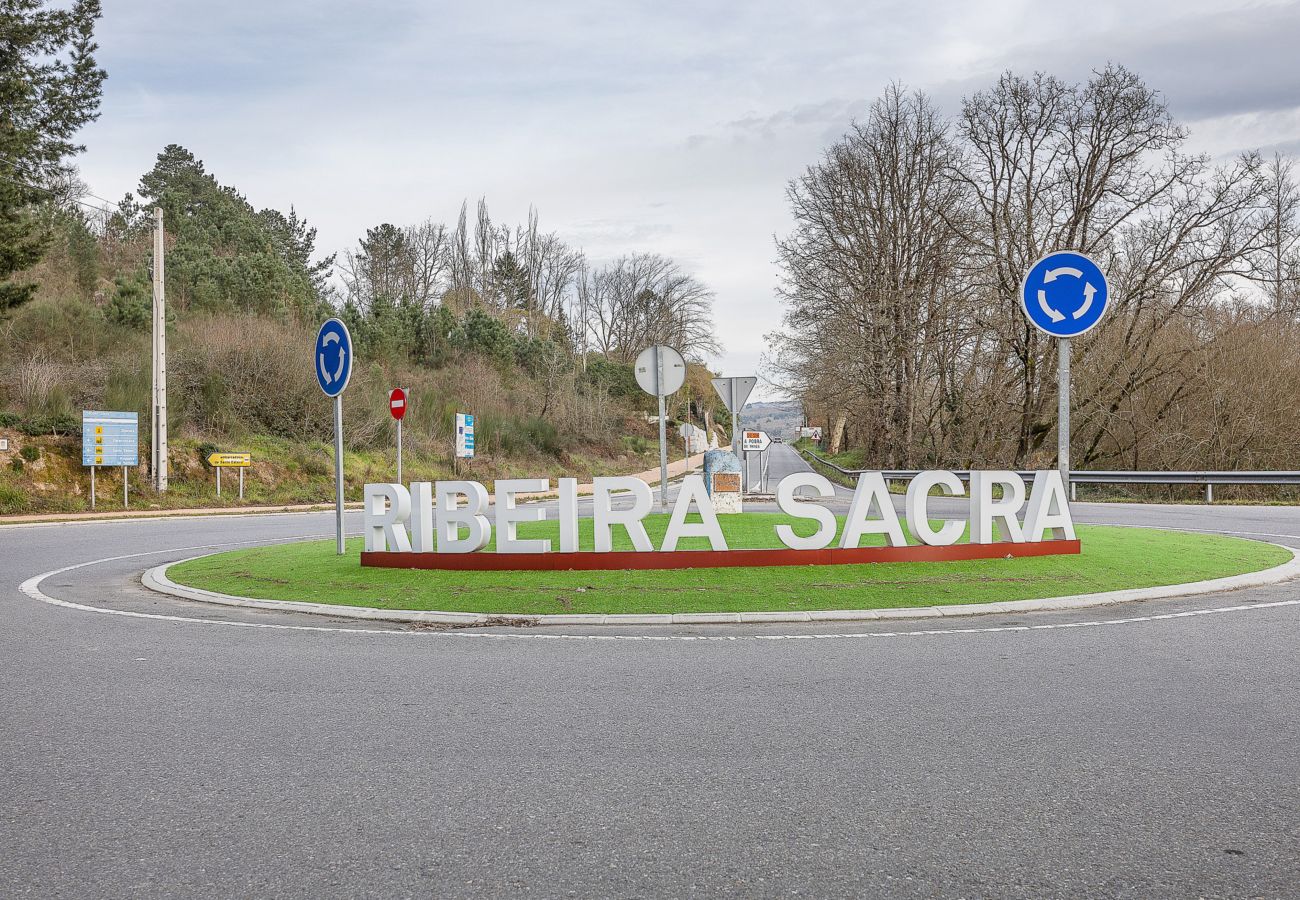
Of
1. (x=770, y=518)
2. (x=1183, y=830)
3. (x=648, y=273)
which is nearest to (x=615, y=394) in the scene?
(x=648, y=273)

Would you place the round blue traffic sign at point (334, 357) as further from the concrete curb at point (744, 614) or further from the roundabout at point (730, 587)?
the concrete curb at point (744, 614)

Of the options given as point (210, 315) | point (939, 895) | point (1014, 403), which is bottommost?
point (939, 895)

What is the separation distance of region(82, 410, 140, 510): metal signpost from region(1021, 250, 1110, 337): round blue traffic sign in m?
24.5

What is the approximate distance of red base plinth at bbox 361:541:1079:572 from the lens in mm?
11062

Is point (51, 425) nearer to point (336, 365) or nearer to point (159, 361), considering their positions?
point (159, 361)

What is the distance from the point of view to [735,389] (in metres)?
19.3

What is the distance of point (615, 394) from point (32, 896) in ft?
221

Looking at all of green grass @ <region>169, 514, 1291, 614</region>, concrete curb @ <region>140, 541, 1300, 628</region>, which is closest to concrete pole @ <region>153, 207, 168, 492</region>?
green grass @ <region>169, 514, 1291, 614</region>

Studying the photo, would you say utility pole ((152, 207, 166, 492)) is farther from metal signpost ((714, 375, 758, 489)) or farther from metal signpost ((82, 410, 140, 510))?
metal signpost ((714, 375, 758, 489))

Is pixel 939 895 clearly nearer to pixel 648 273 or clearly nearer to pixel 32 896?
pixel 32 896

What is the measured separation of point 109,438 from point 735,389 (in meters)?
18.1

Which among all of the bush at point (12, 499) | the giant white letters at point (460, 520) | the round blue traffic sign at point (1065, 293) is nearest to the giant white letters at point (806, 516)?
the round blue traffic sign at point (1065, 293)

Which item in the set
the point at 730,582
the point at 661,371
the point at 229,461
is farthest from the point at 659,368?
the point at 229,461

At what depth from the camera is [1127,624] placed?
817 cm
